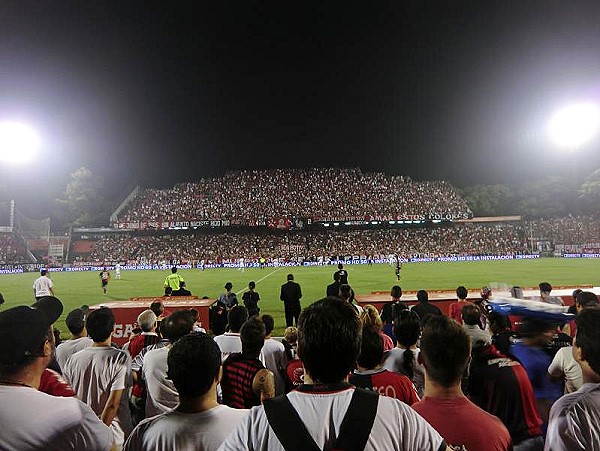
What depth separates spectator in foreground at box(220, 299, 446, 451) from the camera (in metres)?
1.62

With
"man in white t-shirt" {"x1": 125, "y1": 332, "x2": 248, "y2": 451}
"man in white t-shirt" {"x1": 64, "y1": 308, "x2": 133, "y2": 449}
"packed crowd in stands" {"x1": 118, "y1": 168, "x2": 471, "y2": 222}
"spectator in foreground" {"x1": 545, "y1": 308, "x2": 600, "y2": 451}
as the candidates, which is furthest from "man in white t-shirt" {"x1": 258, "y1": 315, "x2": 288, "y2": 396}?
"packed crowd in stands" {"x1": 118, "y1": 168, "x2": 471, "y2": 222}

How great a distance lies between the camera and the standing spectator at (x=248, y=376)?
12.6ft

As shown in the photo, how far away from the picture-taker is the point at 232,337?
569cm

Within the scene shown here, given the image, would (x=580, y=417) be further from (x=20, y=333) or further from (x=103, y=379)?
(x=103, y=379)

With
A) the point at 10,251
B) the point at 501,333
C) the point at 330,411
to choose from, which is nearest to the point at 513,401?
the point at 501,333

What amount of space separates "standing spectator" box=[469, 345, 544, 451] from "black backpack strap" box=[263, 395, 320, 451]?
8.33 feet

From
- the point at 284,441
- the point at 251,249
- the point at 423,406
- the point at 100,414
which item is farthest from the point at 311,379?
the point at 251,249

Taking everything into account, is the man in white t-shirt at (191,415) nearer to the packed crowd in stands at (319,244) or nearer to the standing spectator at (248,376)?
the standing spectator at (248,376)

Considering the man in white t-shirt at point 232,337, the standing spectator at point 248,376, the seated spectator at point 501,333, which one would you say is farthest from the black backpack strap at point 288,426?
the seated spectator at point 501,333

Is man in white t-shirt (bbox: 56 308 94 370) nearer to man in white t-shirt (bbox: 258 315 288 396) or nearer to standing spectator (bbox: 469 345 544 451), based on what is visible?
man in white t-shirt (bbox: 258 315 288 396)

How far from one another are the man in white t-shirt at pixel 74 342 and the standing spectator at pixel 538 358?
5146 mm

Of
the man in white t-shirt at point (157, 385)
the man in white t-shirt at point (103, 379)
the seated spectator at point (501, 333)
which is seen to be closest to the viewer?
the man in white t-shirt at point (103, 379)

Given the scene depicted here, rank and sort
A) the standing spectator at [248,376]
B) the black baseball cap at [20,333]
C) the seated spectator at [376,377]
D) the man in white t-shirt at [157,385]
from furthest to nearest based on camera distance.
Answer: the man in white t-shirt at [157,385]
the standing spectator at [248,376]
the seated spectator at [376,377]
the black baseball cap at [20,333]

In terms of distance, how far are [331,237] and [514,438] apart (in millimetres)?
58497
